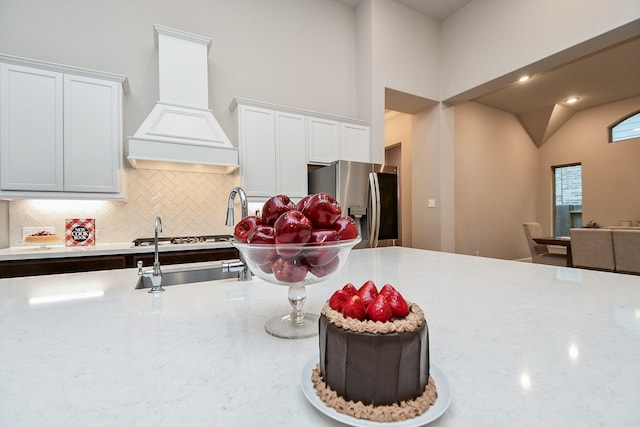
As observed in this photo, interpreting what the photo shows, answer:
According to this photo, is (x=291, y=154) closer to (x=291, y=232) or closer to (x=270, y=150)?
(x=270, y=150)

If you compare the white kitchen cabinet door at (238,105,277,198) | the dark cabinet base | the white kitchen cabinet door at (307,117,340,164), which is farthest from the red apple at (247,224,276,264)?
the white kitchen cabinet door at (307,117,340,164)

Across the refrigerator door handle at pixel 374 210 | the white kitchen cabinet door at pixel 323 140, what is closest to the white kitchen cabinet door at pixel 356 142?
the white kitchen cabinet door at pixel 323 140

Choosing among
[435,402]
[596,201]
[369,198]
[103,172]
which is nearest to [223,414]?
[435,402]

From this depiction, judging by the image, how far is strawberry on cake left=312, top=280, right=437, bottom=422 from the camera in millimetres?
363

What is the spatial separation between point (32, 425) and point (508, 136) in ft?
22.9

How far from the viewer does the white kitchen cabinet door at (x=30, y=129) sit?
2.17m

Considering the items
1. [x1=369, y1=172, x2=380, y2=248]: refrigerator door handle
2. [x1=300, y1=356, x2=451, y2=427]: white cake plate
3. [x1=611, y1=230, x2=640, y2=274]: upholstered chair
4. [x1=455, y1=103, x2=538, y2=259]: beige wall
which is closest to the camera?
[x1=300, y1=356, x2=451, y2=427]: white cake plate

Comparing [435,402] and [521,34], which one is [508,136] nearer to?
[521,34]

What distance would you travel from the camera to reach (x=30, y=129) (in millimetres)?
2229

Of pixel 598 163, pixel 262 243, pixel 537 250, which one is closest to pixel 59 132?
pixel 262 243

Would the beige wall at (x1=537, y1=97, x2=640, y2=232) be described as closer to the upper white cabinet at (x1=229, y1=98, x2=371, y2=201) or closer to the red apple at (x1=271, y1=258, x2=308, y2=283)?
the upper white cabinet at (x1=229, y1=98, x2=371, y2=201)

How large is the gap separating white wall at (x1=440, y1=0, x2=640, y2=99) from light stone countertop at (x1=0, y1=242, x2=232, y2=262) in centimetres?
362

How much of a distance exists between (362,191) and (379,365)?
117 inches

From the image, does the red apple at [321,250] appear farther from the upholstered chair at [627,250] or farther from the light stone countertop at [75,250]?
the upholstered chair at [627,250]
